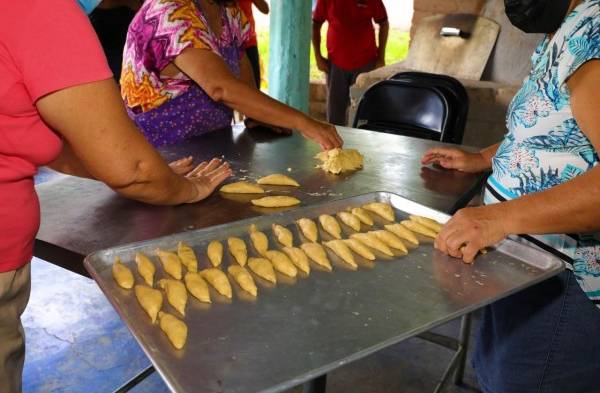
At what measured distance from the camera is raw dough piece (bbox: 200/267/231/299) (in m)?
1.19

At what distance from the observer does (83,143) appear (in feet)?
3.86

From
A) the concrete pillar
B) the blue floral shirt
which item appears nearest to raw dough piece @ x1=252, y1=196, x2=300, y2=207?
the blue floral shirt

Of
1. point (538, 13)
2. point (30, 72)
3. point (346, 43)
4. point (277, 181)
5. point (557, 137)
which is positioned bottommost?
point (346, 43)

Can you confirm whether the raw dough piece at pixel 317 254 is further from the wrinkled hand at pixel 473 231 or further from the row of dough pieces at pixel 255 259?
the wrinkled hand at pixel 473 231

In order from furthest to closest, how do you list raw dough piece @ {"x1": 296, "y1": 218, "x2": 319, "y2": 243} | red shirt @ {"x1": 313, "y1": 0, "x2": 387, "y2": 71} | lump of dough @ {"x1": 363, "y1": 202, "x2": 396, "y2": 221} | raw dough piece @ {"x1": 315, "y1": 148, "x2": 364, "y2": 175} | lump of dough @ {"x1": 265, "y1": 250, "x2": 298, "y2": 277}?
1. red shirt @ {"x1": 313, "y1": 0, "x2": 387, "y2": 71}
2. raw dough piece @ {"x1": 315, "y1": 148, "x2": 364, "y2": 175}
3. lump of dough @ {"x1": 363, "y1": 202, "x2": 396, "y2": 221}
4. raw dough piece @ {"x1": 296, "y1": 218, "x2": 319, "y2": 243}
5. lump of dough @ {"x1": 265, "y1": 250, "x2": 298, "y2": 277}

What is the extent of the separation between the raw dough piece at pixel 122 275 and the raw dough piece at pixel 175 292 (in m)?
0.07

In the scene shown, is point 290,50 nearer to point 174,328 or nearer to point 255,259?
point 255,259

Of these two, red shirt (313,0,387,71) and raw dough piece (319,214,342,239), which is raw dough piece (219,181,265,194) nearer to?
raw dough piece (319,214,342,239)

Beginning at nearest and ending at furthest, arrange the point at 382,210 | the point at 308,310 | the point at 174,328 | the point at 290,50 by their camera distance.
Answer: the point at 174,328, the point at 308,310, the point at 382,210, the point at 290,50

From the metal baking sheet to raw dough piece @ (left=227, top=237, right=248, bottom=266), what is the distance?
3 centimetres

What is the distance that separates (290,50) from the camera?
5219mm

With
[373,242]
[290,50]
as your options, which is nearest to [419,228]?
[373,242]

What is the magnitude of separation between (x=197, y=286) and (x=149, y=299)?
119 mm

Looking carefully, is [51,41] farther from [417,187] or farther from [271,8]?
[271,8]
